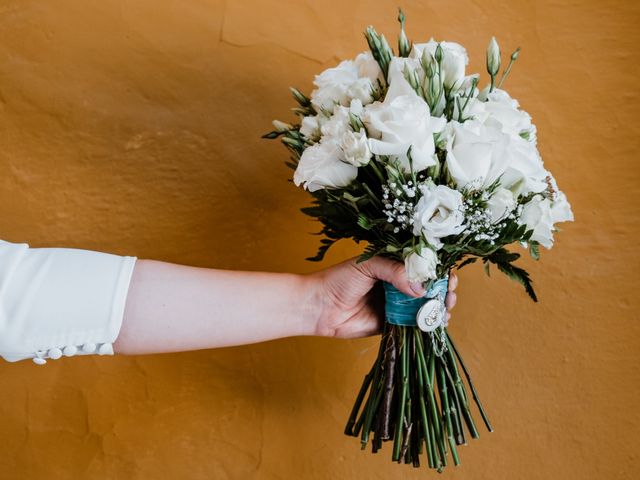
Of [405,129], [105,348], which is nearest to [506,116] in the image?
[405,129]

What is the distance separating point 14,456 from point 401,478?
844 millimetres

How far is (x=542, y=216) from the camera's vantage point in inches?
38.1

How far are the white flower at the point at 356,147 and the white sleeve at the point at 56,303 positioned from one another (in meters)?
0.40

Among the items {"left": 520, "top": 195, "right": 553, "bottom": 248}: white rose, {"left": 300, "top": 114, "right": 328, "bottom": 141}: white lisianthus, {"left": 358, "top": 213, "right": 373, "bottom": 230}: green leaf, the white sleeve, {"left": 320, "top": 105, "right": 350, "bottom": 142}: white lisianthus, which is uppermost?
{"left": 300, "top": 114, "right": 328, "bottom": 141}: white lisianthus

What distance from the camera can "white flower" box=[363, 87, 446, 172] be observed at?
2.91 feet

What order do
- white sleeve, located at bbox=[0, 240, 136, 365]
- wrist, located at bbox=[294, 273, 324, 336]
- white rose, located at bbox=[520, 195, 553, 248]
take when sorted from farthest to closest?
wrist, located at bbox=[294, 273, 324, 336] → white rose, located at bbox=[520, 195, 553, 248] → white sleeve, located at bbox=[0, 240, 136, 365]

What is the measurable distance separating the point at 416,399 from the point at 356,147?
1.59ft

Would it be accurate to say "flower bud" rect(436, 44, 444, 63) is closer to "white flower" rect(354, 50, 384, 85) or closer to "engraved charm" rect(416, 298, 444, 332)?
"white flower" rect(354, 50, 384, 85)

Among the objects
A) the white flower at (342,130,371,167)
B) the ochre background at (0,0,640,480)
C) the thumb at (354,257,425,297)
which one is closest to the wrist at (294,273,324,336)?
the thumb at (354,257,425,297)

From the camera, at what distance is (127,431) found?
1273 millimetres

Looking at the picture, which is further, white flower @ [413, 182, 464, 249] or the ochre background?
the ochre background

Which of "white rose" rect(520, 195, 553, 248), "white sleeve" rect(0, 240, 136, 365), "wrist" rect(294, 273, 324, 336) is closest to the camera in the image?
"white sleeve" rect(0, 240, 136, 365)

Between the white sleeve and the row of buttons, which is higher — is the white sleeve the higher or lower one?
the higher one

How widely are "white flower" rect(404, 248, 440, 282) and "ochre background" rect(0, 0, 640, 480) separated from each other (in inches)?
18.7
